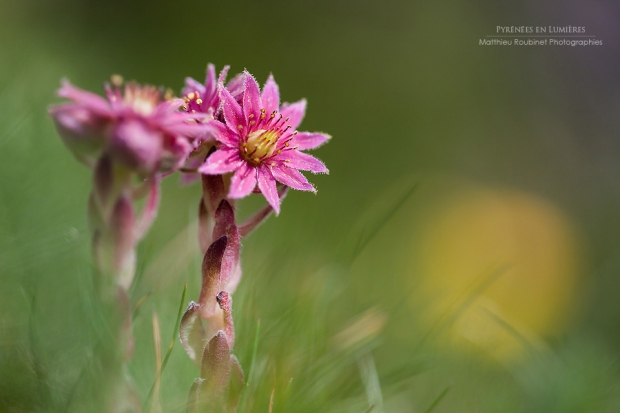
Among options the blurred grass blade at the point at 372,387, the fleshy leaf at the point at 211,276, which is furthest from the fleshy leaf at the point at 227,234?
the blurred grass blade at the point at 372,387

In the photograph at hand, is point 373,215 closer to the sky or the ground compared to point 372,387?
closer to the sky

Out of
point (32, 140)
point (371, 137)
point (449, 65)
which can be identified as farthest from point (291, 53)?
point (32, 140)

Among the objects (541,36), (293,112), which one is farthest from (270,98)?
(541,36)

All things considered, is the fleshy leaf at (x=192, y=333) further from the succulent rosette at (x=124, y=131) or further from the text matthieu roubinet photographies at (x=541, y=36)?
Answer: the text matthieu roubinet photographies at (x=541, y=36)

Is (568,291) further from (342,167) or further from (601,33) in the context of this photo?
(601,33)

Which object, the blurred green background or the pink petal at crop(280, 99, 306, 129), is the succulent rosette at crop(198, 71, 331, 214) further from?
the blurred green background

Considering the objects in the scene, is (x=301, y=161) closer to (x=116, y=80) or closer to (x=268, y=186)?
(x=268, y=186)

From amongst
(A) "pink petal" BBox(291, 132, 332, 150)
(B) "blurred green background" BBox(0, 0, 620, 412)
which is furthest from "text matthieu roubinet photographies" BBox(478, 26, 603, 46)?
(A) "pink petal" BBox(291, 132, 332, 150)
